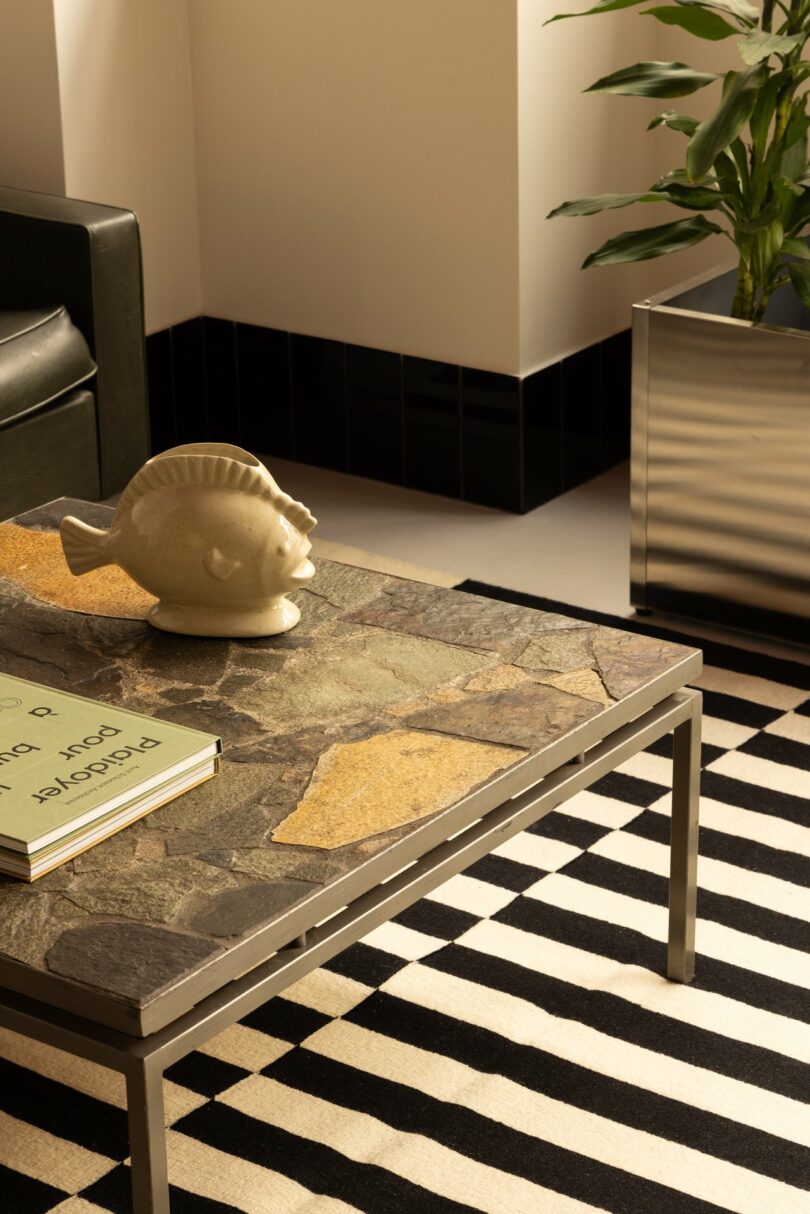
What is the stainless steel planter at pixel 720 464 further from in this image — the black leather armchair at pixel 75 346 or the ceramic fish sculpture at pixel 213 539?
the ceramic fish sculpture at pixel 213 539

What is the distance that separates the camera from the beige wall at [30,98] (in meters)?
3.37

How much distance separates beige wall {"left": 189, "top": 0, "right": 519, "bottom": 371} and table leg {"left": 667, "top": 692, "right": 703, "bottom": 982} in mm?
1588

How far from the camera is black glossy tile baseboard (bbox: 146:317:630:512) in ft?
11.4

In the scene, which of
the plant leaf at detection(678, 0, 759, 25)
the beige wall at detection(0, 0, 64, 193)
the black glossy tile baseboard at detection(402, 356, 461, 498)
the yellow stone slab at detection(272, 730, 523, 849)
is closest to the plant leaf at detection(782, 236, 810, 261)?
the plant leaf at detection(678, 0, 759, 25)

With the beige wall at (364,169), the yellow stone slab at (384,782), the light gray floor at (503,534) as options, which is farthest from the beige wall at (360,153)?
the yellow stone slab at (384,782)

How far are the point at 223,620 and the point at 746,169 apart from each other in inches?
52.4

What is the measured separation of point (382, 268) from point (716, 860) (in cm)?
167

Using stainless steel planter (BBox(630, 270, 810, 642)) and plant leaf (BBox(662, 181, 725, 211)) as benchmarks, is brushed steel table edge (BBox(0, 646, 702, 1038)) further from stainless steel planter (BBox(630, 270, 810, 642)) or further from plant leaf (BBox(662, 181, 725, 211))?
plant leaf (BBox(662, 181, 725, 211))

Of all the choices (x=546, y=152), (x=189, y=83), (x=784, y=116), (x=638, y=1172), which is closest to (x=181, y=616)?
(x=638, y=1172)

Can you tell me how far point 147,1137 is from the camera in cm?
135

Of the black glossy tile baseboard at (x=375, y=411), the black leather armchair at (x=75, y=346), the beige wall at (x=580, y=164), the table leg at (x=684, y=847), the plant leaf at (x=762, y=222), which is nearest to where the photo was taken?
the table leg at (x=684, y=847)

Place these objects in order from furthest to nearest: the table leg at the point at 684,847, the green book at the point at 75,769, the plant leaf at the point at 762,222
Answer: the plant leaf at the point at 762,222
the table leg at the point at 684,847
the green book at the point at 75,769

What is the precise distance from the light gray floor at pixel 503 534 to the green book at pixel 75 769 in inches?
→ 57.9

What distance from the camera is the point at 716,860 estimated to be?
2299mm
